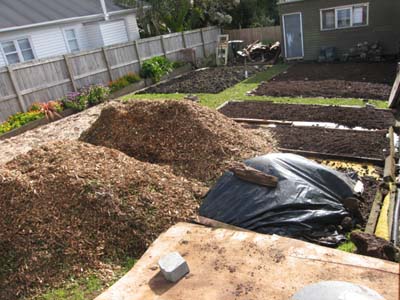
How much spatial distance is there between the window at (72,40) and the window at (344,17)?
39.6ft

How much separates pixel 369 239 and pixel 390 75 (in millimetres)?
10021

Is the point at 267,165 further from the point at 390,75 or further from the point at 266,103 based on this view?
the point at 390,75

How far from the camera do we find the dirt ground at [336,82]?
10.2 m

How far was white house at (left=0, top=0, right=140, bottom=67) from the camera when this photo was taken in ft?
47.6

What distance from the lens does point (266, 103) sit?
10.1 metres

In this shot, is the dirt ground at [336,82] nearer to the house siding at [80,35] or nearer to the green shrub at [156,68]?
the green shrub at [156,68]

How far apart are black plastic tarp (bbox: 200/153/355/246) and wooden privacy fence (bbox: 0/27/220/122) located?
29.7ft

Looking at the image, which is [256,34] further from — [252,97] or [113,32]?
[252,97]

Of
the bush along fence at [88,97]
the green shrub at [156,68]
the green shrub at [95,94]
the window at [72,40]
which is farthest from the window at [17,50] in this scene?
the green shrub at [156,68]

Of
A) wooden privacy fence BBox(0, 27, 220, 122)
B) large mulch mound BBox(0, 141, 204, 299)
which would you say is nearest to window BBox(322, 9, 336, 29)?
wooden privacy fence BBox(0, 27, 220, 122)

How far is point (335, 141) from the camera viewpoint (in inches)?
270

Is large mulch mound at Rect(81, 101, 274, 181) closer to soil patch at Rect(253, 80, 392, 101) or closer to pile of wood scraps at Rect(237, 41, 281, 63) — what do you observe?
soil patch at Rect(253, 80, 392, 101)

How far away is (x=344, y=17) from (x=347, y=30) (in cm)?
60

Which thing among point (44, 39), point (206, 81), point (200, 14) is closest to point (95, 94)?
point (206, 81)
